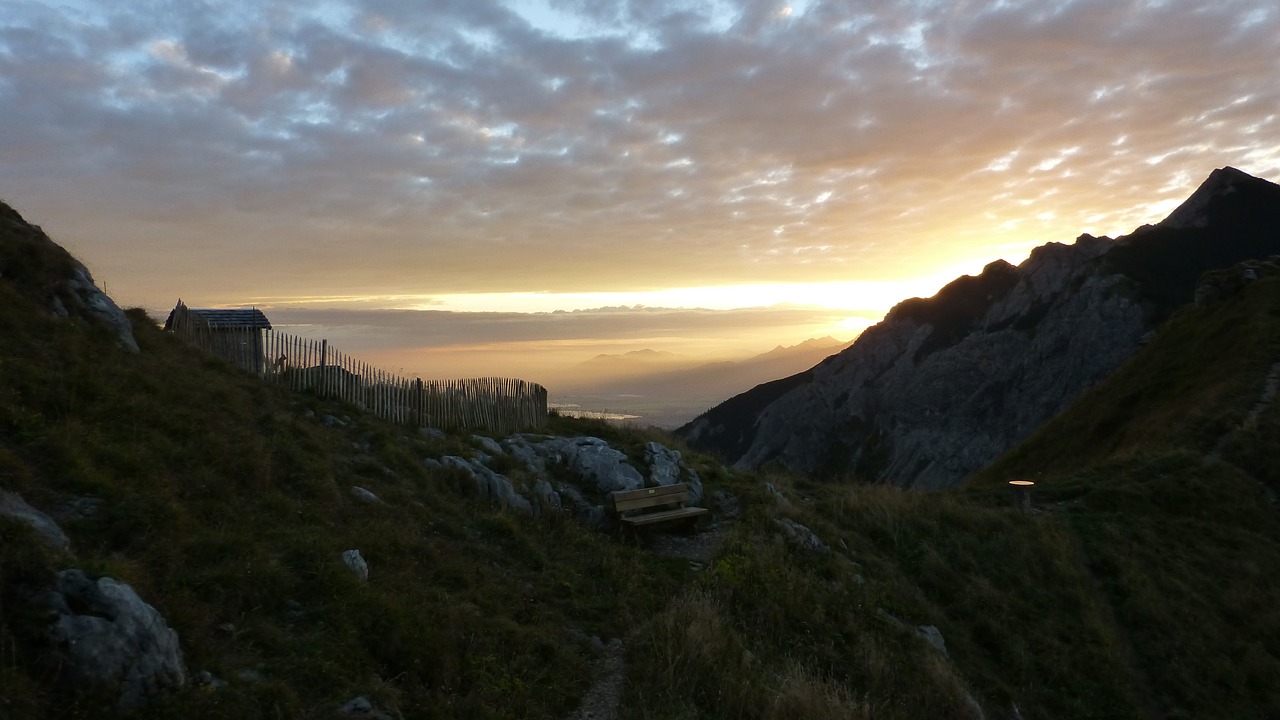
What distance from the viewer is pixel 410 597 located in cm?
830

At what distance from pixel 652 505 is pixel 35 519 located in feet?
34.2

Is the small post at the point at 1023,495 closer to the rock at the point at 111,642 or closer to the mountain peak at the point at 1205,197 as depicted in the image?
the rock at the point at 111,642

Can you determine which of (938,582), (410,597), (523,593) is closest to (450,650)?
(410,597)

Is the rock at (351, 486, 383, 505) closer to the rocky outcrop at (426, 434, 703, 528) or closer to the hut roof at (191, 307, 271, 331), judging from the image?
the rocky outcrop at (426, 434, 703, 528)

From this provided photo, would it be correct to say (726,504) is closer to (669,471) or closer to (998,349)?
(669,471)

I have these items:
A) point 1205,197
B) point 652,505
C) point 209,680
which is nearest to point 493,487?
point 652,505

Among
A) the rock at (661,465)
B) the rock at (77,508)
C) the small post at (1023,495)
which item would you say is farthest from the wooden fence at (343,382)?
the small post at (1023,495)

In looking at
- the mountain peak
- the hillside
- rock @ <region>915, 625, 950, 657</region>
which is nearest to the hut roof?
the hillside

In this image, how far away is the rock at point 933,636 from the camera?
12586 millimetres

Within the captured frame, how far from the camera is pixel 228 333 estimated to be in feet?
49.5

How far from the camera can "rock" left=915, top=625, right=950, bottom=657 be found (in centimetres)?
1259

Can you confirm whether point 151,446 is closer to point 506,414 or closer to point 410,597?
point 410,597

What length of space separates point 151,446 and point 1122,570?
18.8 meters

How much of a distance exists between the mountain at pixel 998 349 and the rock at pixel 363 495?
76028 mm
